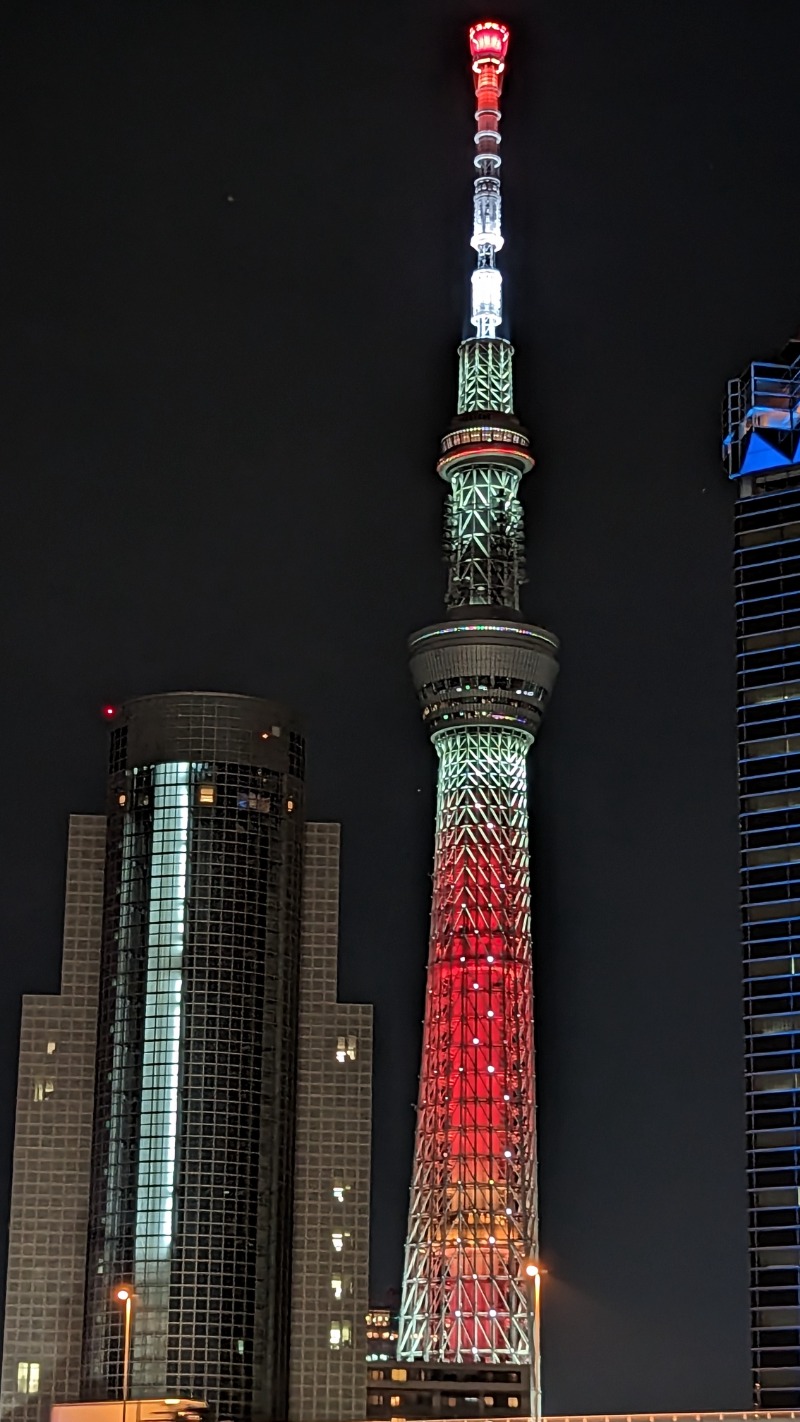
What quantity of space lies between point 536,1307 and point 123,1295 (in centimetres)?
2158

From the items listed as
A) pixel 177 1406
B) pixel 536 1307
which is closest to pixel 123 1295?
pixel 536 1307

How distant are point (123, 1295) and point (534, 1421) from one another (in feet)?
72.6

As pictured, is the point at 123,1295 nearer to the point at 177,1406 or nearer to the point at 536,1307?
the point at 536,1307

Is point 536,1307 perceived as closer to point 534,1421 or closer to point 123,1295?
point 534,1421

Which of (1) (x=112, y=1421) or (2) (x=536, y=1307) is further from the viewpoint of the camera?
(1) (x=112, y=1421)

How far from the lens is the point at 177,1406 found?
199875 millimetres

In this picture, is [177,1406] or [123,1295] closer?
[123,1295]

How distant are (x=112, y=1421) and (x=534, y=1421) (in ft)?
155

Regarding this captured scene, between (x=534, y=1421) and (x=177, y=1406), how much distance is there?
45179 millimetres

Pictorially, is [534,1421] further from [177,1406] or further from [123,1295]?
[177,1406]

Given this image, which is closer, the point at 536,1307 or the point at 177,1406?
the point at 536,1307

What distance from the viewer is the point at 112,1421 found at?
656ft

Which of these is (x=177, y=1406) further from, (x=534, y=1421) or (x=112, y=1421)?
(x=534, y=1421)

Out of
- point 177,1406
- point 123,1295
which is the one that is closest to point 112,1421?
point 177,1406
